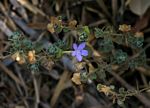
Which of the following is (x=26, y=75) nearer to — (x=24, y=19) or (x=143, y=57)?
(x=24, y=19)

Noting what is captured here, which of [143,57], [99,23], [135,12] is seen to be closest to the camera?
[143,57]

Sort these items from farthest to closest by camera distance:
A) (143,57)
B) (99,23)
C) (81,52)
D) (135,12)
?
(99,23), (135,12), (143,57), (81,52)

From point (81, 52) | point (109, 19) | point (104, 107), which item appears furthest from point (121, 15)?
point (81, 52)

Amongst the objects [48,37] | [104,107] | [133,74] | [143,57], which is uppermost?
[48,37]

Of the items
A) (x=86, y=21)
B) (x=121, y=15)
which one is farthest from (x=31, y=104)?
(x=121, y=15)

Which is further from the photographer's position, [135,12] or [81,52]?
[135,12]

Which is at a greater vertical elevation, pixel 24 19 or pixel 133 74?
pixel 24 19

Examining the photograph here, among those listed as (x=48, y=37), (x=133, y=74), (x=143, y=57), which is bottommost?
(x=133, y=74)

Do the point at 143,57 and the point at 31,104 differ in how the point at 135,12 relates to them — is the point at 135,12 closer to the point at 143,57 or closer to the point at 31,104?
the point at 143,57

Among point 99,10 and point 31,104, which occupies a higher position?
point 99,10
